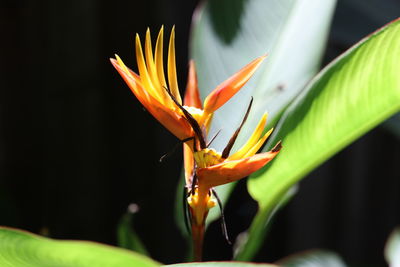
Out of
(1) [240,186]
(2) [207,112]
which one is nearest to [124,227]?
(1) [240,186]

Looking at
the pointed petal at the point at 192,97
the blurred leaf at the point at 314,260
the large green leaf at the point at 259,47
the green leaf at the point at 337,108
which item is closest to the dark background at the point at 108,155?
the blurred leaf at the point at 314,260

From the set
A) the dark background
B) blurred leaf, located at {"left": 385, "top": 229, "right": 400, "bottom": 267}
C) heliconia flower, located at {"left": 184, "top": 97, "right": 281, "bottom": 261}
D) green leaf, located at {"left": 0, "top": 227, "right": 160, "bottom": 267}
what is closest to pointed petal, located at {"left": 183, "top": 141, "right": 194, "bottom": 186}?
heliconia flower, located at {"left": 184, "top": 97, "right": 281, "bottom": 261}

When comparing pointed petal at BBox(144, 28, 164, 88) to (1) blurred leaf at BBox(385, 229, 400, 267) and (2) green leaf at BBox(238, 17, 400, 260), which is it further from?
(1) blurred leaf at BBox(385, 229, 400, 267)

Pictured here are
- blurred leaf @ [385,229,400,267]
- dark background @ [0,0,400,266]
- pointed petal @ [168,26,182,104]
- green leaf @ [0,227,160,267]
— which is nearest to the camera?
green leaf @ [0,227,160,267]

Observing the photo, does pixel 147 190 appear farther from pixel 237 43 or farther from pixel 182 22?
pixel 237 43

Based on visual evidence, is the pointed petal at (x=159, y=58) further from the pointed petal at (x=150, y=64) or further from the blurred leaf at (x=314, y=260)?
the blurred leaf at (x=314, y=260)

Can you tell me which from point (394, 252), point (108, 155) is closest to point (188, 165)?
point (394, 252)

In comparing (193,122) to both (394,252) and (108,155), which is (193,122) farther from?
(108,155)
